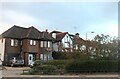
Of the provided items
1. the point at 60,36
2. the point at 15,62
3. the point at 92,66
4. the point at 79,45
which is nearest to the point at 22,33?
the point at 15,62

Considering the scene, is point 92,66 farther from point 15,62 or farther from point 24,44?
point 24,44

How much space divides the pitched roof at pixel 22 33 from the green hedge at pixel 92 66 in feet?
96.0

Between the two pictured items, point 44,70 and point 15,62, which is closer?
point 44,70

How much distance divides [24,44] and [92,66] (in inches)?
1215

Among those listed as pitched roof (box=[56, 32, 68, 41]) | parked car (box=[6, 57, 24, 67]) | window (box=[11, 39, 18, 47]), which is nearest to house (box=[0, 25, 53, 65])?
window (box=[11, 39, 18, 47])

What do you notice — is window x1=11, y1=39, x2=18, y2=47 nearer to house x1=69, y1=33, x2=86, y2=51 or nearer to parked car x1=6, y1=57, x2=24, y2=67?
parked car x1=6, y1=57, x2=24, y2=67

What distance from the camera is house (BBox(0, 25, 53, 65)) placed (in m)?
59.7

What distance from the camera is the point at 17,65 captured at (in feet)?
178

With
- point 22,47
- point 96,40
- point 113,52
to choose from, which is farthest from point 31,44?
point 113,52

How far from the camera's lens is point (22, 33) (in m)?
63.3

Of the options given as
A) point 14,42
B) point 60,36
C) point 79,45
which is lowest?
point 79,45

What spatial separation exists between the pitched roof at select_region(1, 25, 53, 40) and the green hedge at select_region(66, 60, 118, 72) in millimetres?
29254

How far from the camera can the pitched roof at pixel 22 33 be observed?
199 feet

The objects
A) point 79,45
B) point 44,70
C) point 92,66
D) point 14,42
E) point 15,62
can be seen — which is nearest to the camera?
point 44,70
